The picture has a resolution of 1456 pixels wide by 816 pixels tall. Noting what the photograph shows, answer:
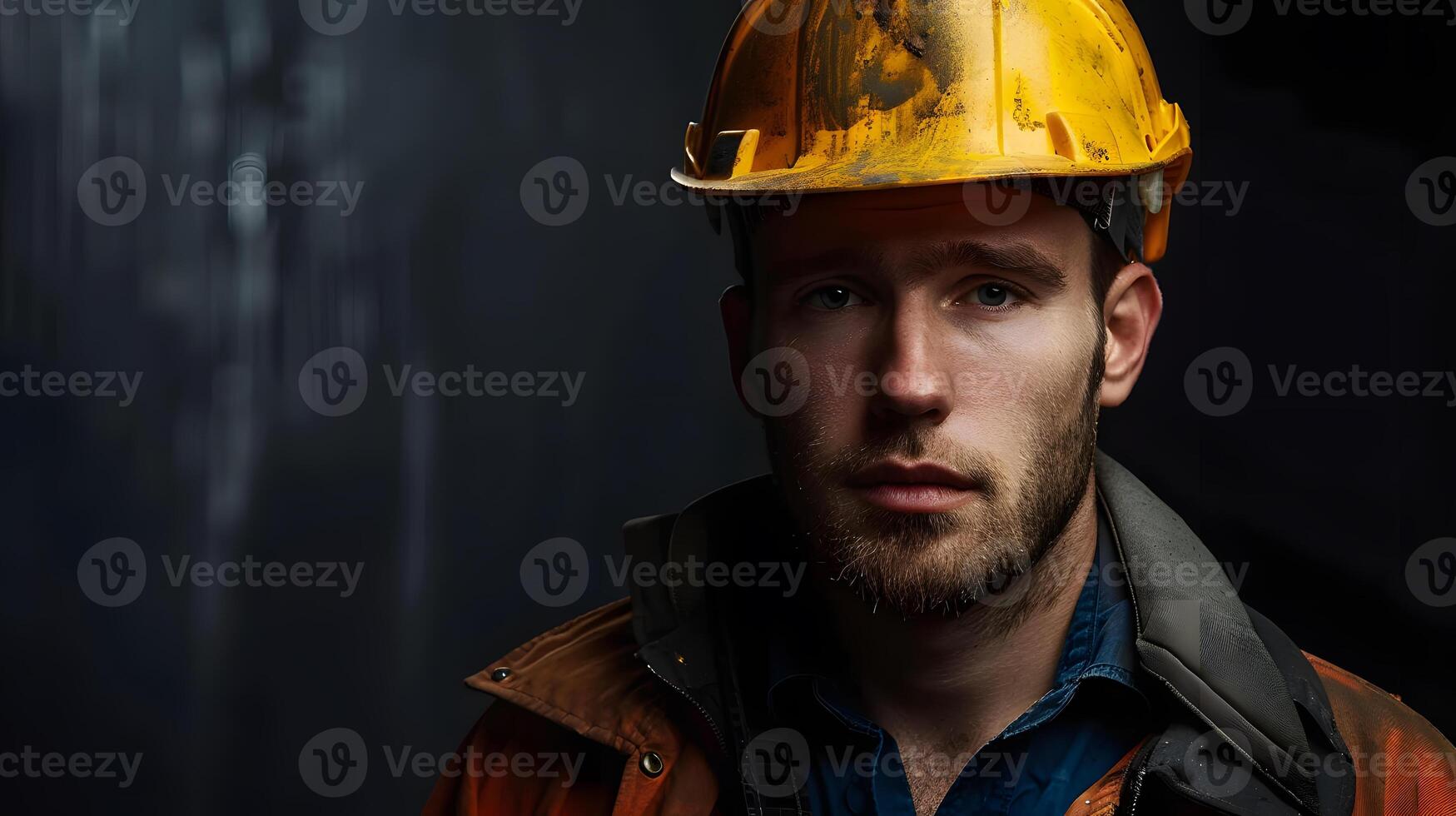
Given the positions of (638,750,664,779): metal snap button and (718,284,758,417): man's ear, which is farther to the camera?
(718,284,758,417): man's ear

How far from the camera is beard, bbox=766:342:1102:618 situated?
1.99m

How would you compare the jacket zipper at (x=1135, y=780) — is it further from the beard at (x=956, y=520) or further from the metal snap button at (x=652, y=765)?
the metal snap button at (x=652, y=765)

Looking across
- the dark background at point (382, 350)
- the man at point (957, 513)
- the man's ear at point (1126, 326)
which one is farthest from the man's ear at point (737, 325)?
the dark background at point (382, 350)

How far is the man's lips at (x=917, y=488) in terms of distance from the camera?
1.98 metres

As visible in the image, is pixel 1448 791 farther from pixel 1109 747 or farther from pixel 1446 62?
pixel 1446 62

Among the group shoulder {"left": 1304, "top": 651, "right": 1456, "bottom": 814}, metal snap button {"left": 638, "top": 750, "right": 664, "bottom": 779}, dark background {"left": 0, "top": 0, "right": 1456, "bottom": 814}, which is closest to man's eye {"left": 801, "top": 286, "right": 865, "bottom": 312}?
metal snap button {"left": 638, "top": 750, "right": 664, "bottom": 779}

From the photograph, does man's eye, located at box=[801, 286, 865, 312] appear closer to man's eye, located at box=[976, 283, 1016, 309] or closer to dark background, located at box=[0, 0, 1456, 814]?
man's eye, located at box=[976, 283, 1016, 309]

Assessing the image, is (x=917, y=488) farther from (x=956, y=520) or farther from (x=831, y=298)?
(x=831, y=298)

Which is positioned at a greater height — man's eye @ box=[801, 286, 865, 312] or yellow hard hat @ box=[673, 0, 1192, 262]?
yellow hard hat @ box=[673, 0, 1192, 262]

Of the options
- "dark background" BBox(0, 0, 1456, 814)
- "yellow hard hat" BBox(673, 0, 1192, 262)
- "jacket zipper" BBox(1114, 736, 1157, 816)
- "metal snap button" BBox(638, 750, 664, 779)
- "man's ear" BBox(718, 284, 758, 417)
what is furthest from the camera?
"dark background" BBox(0, 0, 1456, 814)

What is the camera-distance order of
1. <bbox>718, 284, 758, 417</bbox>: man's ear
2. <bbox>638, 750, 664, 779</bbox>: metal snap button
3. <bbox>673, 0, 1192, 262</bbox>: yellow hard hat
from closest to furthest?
<bbox>673, 0, 1192, 262</bbox>: yellow hard hat < <bbox>638, 750, 664, 779</bbox>: metal snap button < <bbox>718, 284, 758, 417</bbox>: man's ear

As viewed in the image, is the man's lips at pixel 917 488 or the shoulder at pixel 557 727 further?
the shoulder at pixel 557 727

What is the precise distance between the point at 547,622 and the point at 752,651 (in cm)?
155

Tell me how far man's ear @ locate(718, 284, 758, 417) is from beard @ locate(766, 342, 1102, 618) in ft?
0.73
